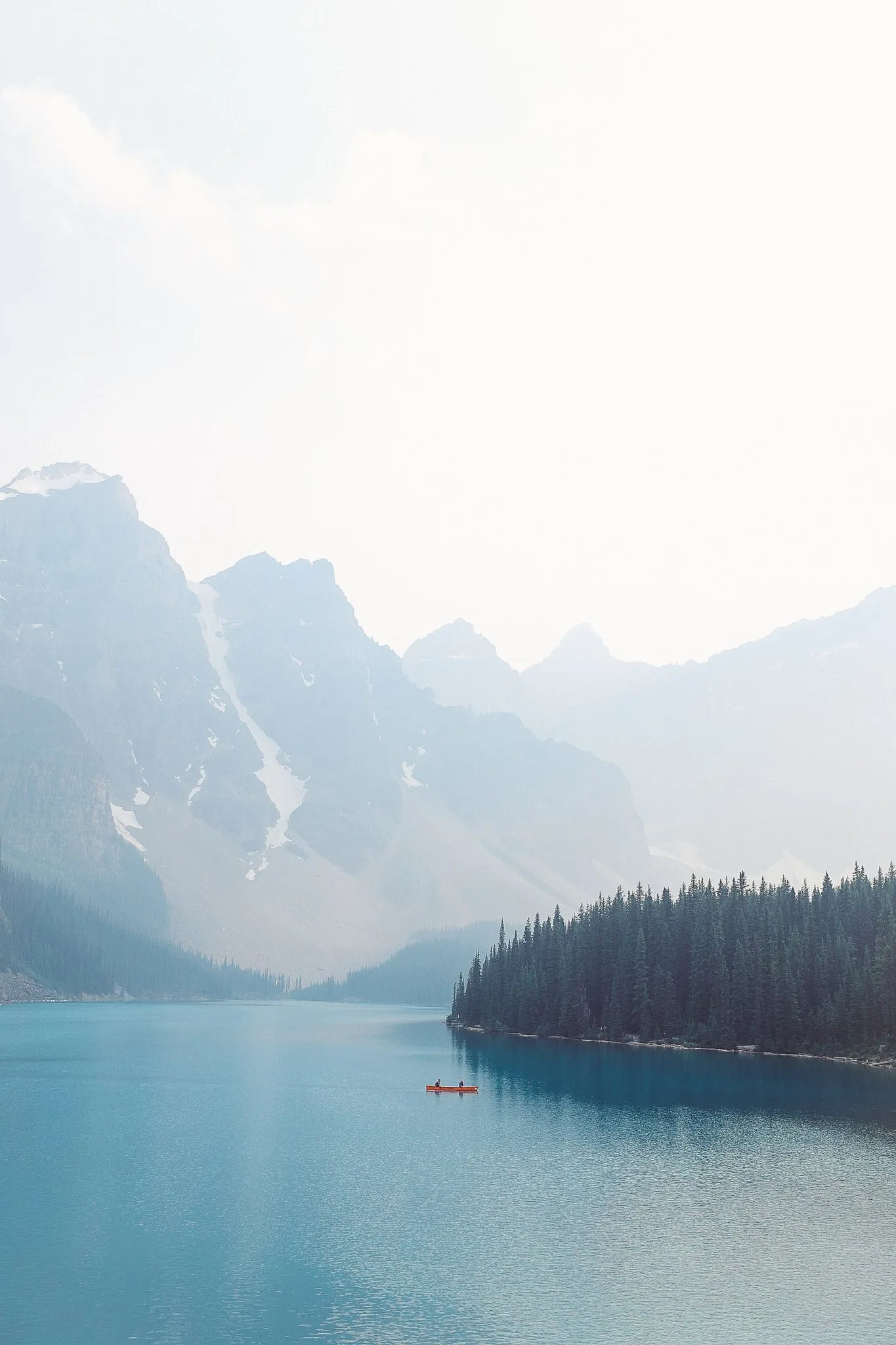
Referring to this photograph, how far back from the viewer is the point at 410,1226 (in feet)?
178

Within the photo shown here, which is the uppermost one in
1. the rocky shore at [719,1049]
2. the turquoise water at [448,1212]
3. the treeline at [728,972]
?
the treeline at [728,972]

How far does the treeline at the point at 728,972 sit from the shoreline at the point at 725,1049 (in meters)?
0.78

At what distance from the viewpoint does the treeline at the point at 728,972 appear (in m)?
136

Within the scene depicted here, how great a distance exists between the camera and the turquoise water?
136ft

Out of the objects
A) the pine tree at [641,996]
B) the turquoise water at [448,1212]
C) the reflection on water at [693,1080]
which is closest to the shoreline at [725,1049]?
the reflection on water at [693,1080]

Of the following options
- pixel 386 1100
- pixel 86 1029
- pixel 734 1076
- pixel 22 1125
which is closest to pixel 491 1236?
pixel 22 1125

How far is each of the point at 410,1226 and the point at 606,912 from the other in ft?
447

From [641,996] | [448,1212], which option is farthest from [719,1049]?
[448,1212]

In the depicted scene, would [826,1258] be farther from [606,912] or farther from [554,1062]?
[606,912]

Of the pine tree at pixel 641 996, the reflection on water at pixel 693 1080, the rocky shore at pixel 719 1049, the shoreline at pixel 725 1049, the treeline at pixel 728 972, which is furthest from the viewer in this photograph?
the pine tree at pixel 641 996

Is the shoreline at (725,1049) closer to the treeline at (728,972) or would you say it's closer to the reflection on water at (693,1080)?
the treeline at (728,972)

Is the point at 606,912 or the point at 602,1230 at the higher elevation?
the point at 606,912

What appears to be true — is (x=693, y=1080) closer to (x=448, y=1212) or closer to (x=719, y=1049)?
(x=719, y=1049)

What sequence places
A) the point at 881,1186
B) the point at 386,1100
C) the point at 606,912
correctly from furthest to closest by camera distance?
1. the point at 606,912
2. the point at 386,1100
3. the point at 881,1186
